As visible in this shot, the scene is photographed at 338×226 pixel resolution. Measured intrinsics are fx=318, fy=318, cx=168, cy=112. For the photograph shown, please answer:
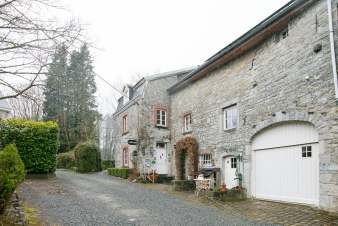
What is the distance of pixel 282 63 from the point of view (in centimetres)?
1027

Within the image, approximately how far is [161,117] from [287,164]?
10061 mm

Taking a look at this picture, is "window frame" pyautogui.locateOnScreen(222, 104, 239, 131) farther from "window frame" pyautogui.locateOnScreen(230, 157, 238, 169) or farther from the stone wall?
the stone wall

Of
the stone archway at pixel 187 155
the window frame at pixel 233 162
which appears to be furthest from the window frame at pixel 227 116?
the stone archway at pixel 187 155

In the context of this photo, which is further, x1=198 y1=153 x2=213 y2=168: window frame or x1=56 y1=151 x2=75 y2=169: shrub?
x1=56 y1=151 x2=75 y2=169: shrub

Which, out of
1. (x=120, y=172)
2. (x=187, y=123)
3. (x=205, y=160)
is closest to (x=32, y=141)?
(x=120, y=172)

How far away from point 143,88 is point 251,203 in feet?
34.7

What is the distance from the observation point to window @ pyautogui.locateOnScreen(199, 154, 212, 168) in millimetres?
14430

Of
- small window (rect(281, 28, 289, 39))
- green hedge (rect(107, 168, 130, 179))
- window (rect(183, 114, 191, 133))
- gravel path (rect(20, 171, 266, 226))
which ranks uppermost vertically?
small window (rect(281, 28, 289, 39))

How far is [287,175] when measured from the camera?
9.84m

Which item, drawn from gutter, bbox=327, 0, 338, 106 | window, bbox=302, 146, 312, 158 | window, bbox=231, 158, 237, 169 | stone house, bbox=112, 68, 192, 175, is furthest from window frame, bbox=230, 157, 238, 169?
stone house, bbox=112, 68, 192, 175

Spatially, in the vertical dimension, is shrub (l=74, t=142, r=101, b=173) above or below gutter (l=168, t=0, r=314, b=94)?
below

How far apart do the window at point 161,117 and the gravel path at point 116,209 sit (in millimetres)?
7728

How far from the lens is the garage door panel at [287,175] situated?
893 centimetres

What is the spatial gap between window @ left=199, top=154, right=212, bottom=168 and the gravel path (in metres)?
3.99
